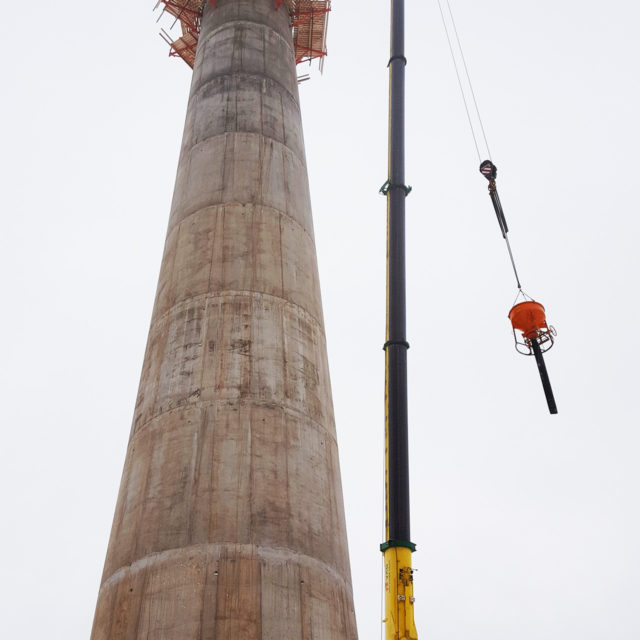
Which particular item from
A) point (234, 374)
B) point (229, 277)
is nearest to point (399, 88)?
point (229, 277)

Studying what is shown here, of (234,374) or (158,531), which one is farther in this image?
(234,374)

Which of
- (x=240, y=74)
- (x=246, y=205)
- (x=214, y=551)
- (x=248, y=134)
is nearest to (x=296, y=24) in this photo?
(x=240, y=74)

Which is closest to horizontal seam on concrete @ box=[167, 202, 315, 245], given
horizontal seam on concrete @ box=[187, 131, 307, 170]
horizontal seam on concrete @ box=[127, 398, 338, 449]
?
horizontal seam on concrete @ box=[187, 131, 307, 170]

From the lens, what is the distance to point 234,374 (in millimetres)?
14711

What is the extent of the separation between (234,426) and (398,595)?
3.92m

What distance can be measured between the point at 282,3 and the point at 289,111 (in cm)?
481

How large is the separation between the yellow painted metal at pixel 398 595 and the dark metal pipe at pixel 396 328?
35 cm

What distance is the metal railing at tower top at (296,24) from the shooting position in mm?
24375

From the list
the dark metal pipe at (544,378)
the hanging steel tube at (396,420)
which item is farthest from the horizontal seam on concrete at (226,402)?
the dark metal pipe at (544,378)

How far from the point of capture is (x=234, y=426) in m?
14.1

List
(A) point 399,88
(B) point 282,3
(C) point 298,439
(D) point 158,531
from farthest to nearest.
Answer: (B) point 282,3 → (A) point 399,88 → (C) point 298,439 → (D) point 158,531

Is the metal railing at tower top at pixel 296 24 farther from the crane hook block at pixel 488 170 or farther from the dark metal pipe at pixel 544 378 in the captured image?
the dark metal pipe at pixel 544 378

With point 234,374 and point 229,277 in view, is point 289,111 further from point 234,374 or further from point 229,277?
point 234,374

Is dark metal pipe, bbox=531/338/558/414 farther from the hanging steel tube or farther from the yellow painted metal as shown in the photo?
the yellow painted metal
